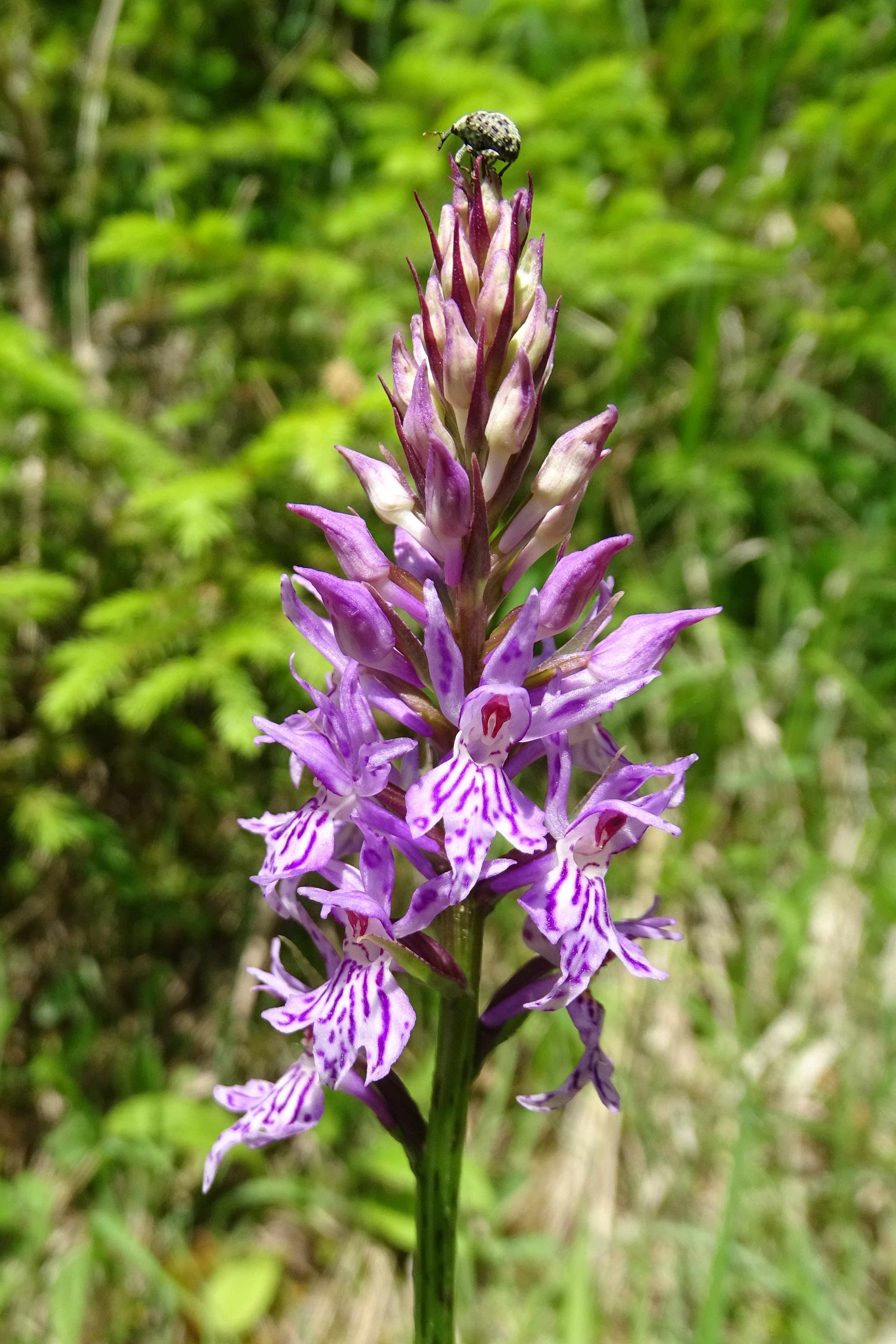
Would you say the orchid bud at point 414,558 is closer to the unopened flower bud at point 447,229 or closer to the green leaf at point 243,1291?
the unopened flower bud at point 447,229

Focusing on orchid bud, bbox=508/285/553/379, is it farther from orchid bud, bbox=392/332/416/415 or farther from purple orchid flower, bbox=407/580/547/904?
purple orchid flower, bbox=407/580/547/904

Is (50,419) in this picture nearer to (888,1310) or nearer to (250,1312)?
(250,1312)

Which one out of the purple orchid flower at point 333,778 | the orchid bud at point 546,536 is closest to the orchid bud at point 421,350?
the orchid bud at point 546,536

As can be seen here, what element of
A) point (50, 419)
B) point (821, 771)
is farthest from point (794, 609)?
point (50, 419)

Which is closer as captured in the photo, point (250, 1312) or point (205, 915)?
point (250, 1312)

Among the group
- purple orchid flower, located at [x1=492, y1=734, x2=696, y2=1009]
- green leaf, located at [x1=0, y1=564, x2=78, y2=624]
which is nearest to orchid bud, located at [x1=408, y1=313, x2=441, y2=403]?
purple orchid flower, located at [x1=492, y1=734, x2=696, y2=1009]

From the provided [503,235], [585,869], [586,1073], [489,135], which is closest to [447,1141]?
[586,1073]
